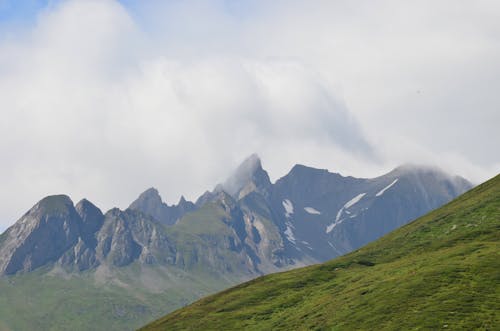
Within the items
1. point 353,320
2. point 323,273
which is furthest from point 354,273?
point 353,320

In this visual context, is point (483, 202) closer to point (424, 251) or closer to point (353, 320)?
→ point (424, 251)

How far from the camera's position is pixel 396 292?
125m

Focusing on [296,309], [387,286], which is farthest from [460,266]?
[296,309]

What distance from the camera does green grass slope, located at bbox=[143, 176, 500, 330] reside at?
106562 mm

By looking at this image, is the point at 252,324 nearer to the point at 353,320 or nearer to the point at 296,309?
the point at 296,309

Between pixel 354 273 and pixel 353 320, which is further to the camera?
pixel 354 273

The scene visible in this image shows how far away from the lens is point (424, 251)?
6781 inches

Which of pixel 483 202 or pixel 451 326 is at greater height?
pixel 483 202

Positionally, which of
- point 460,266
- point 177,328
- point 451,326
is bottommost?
point 451,326

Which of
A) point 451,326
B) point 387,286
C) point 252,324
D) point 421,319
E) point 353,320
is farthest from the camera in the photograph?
point 252,324

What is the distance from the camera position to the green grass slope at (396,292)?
350ft

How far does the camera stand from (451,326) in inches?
3819

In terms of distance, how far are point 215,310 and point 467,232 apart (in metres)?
70.9

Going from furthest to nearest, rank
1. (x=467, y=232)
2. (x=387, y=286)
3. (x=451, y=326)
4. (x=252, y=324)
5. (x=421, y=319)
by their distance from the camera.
Answer: (x=467, y=232) → (x=252, y=324) → (x=387, y=286) → (x=421, y=319) → (x=451, y=326)
